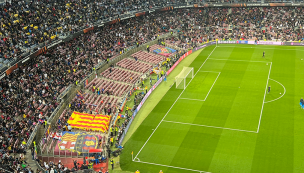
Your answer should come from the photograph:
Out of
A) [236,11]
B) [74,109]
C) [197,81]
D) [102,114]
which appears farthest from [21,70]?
[236,11]

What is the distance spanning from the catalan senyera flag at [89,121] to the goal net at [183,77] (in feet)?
54.7

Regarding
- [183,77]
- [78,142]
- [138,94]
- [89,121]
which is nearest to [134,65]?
[183,77]

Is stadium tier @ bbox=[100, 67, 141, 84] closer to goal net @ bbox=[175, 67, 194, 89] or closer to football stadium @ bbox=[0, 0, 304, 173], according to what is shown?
football stadium @ bbox=[0, 0, 304, 173]

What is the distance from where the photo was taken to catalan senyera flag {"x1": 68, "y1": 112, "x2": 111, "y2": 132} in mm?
46734

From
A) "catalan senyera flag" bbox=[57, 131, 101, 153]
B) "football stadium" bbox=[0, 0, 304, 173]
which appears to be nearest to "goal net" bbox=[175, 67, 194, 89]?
"football stadium" bbox=[0, 0, 304, 173]

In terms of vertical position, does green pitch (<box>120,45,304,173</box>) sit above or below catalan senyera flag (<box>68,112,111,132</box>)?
below

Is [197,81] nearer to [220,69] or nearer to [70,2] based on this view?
[220,69]

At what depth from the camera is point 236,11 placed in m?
98.9

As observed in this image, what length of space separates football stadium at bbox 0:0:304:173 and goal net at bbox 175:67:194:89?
194mm

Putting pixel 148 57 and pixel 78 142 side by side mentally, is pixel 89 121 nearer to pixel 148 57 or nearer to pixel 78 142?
pixel 78 142

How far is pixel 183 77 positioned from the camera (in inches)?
2466

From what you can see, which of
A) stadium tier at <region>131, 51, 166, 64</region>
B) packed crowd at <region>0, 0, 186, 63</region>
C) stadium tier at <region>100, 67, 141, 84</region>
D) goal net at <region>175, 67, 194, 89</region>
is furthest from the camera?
stadium tier at <region>131, 51, 166, 64</region>

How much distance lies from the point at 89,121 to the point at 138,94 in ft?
37.9

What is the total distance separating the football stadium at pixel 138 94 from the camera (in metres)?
40.2
